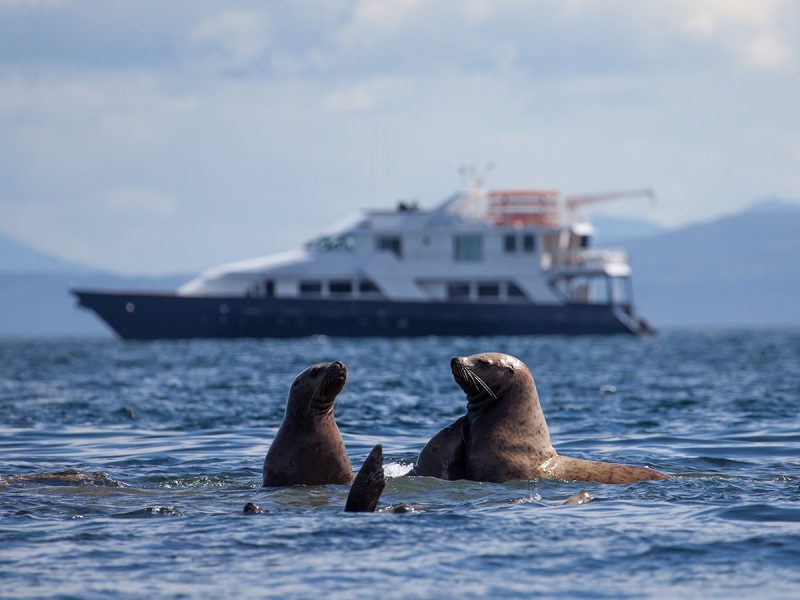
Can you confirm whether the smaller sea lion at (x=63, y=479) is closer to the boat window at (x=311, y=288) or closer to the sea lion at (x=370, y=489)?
the sea lion at (x=370, y=489)

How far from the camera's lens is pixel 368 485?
7797 millimetres

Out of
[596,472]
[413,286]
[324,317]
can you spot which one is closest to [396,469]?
[596,472]

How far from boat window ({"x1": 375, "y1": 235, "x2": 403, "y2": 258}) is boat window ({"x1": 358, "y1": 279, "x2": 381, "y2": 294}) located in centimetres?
159

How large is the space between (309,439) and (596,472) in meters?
2.13

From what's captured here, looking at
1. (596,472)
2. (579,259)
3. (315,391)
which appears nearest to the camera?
(315,391)

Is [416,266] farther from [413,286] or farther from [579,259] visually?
[579,259]

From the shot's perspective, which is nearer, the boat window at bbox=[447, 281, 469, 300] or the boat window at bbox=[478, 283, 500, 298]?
the boat window at bbox=[478, 283, 500, 298]

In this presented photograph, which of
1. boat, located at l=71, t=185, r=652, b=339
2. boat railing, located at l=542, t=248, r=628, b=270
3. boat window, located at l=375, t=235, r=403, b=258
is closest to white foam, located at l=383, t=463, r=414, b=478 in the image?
boat, located at l=71, t=185, r=652, b=339

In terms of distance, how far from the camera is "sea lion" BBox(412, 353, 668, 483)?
9.28m

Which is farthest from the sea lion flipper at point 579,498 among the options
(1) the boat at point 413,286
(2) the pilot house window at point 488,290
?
(2) the pilot house window at point 488,290

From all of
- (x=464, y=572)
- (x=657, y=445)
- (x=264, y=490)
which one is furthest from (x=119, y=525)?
(x=657, y=445)

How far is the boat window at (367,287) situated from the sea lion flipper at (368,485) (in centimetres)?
4918

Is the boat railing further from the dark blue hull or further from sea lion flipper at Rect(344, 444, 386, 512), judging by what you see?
sea lion flipper at Rect(344, 444, 386, 512)

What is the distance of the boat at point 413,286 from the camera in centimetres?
5359
